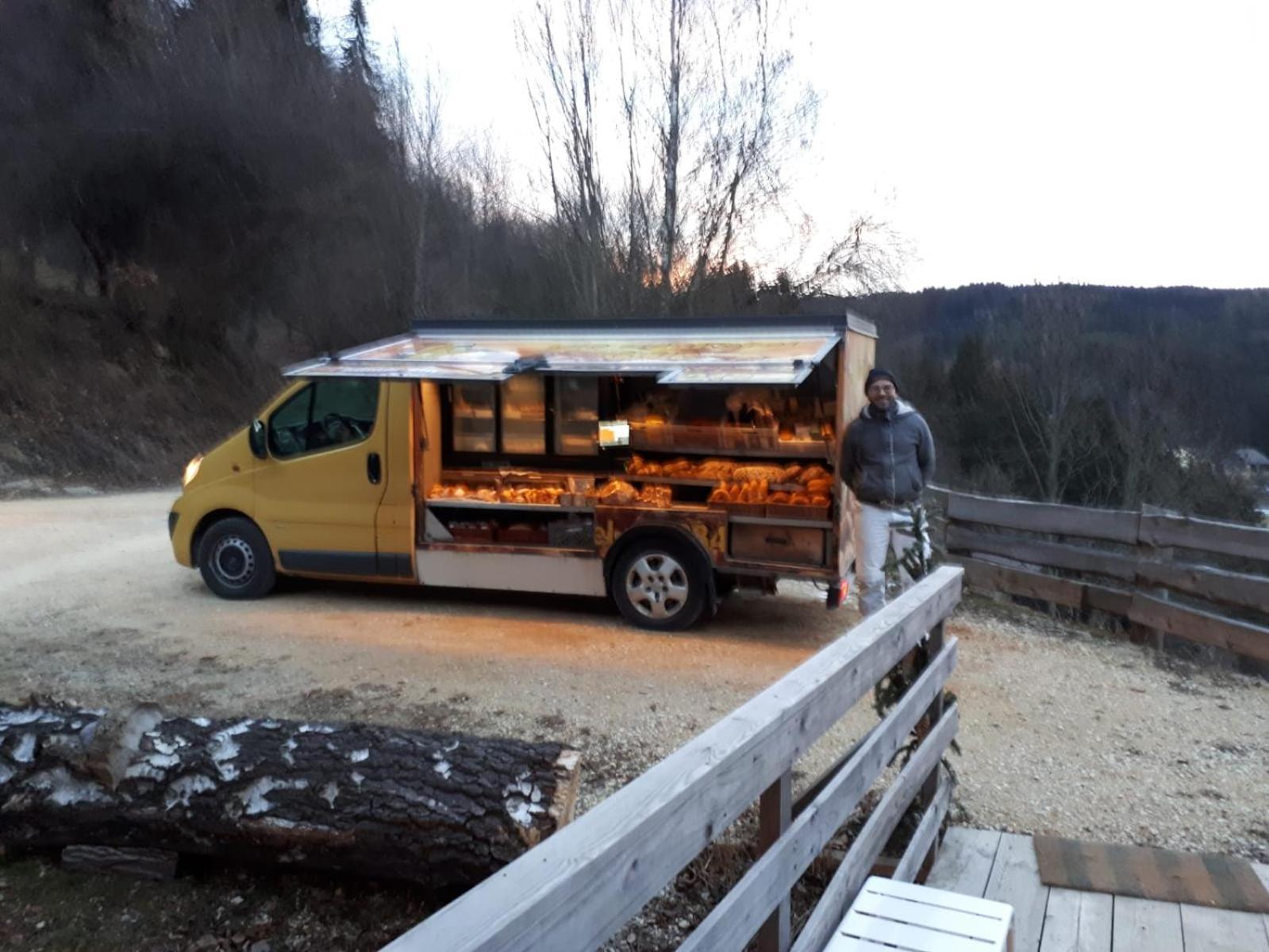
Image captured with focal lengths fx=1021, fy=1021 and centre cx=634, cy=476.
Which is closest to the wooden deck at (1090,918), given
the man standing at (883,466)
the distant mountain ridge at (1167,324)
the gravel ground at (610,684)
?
the gravel ground at (610,684)

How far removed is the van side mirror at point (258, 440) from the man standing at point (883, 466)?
190 inches

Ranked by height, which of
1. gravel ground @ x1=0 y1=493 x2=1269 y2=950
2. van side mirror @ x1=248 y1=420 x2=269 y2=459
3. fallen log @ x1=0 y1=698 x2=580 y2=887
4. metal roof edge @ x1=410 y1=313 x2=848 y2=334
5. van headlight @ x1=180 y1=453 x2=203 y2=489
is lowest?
gravel ground @ x1=0 y1=493 x2=1269 y2=950

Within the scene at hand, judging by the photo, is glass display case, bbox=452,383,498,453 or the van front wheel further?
glass display case, bbox=452,383,498,453

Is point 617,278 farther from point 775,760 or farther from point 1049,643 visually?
point 775,760

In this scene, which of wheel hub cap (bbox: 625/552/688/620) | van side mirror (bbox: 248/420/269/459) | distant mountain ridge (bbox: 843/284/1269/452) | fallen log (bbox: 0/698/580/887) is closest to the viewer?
fallen log (bbox: 0/698/580/887)

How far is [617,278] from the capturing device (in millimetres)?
21016

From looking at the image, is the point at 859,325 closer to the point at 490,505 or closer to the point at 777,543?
the point at 777,543

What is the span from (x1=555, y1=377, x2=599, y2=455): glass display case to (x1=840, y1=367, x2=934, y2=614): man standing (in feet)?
8.08

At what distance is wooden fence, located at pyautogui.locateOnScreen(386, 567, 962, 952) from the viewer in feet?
4.19

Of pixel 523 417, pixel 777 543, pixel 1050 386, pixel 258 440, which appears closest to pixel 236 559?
pixel 258 440

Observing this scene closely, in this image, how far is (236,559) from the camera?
8.74 metres

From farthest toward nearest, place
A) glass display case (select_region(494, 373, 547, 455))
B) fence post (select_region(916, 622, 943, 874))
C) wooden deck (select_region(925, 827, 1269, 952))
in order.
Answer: glass display case (select_region(494, 373, 547, 455)) → fence post (select_region(916, 622, 943, 874)) → wooden deck (select_region(925, 827, 1269, 952))

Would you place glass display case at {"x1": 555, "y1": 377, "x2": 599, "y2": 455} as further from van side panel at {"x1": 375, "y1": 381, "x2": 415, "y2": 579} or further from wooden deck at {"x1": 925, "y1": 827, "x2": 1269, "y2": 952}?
wooden deck at {"x1": 925, "y1": 827, "x2": 1269, "y2": 952}

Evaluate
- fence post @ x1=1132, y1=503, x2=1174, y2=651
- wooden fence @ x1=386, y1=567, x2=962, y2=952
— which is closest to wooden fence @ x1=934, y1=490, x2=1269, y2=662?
fence post @ x1=1132, y1=503, x2=1174, y2=651
